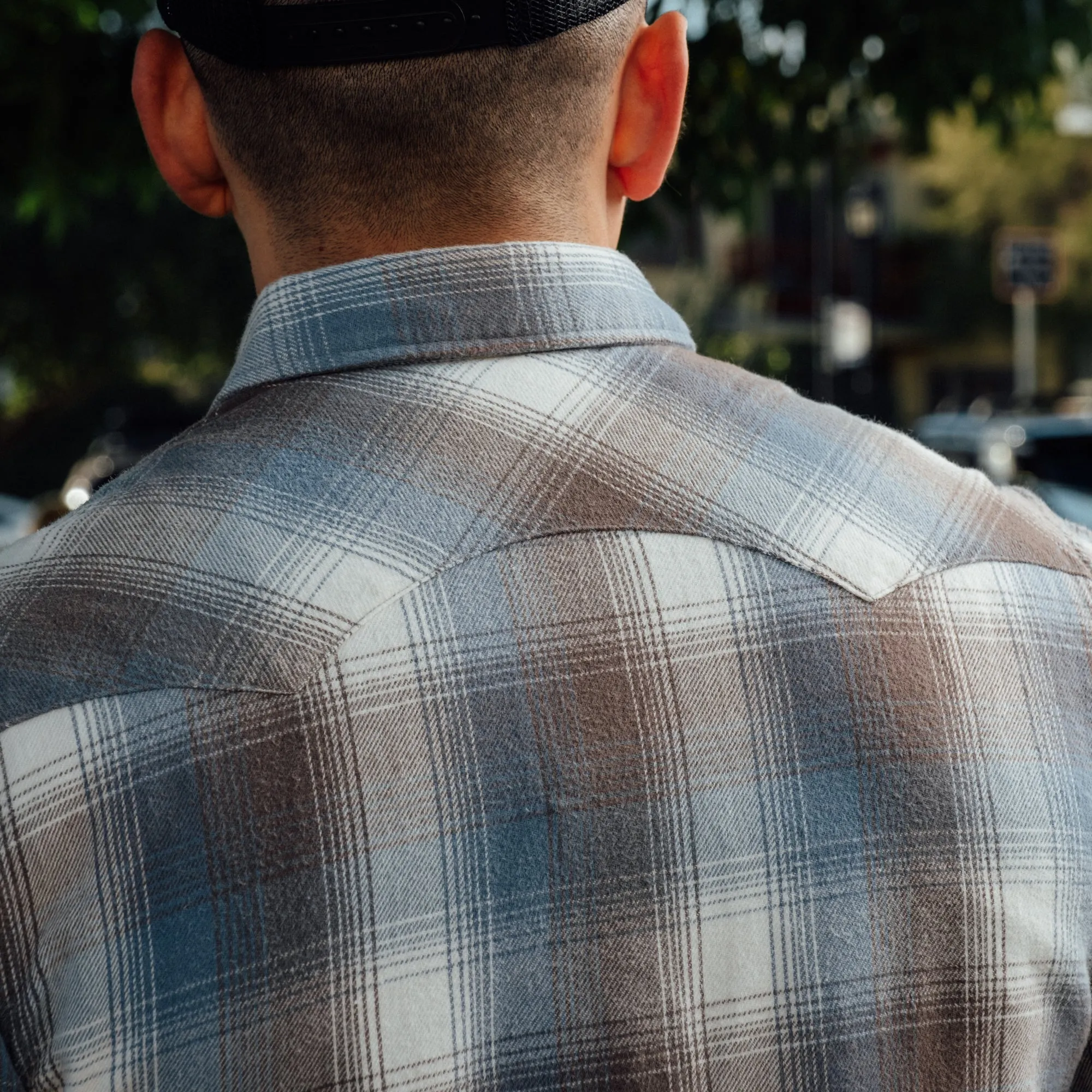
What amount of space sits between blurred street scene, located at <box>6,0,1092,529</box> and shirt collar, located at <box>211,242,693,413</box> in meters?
0.19

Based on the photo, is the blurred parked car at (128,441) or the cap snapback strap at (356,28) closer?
the cap snapback strap at (356,28)

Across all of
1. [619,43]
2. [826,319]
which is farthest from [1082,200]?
[619,43]

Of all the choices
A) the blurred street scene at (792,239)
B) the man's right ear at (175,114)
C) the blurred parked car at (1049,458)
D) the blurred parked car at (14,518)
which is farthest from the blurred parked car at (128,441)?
the man's right ear at (175,114)

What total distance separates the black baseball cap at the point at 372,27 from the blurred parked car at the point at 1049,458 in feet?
20.9

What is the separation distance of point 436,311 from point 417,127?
0.13m

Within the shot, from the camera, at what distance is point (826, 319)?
1480 centimetres

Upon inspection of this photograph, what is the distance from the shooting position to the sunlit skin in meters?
1.09

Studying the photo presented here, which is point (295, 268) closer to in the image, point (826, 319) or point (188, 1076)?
point (188, 1076)

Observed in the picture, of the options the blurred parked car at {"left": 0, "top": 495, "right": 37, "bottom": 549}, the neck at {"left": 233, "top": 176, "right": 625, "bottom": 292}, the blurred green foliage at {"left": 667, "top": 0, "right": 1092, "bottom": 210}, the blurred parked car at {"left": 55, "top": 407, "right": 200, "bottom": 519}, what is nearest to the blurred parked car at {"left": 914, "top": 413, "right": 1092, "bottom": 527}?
the blurred green foliage at {"left": 667, "top": 0, "right": 1092, "bottom": 210}

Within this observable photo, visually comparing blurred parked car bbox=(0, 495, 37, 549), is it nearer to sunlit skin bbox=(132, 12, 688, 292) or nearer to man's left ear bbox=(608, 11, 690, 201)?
sunlit skin bbox=(132, 12, 688, 292)

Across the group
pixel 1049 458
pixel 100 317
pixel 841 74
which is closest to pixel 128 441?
pixel 100 317

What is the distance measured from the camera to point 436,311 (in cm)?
107

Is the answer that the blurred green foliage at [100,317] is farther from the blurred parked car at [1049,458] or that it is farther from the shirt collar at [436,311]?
the shirt collar at [436,311]

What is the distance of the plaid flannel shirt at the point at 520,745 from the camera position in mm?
971
